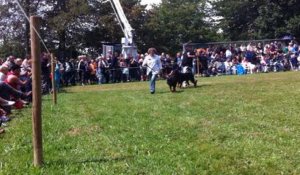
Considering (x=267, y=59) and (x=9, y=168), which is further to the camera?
(x=267, y=59)

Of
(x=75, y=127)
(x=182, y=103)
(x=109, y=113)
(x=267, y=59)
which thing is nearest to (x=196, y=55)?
(x=267, y=59)

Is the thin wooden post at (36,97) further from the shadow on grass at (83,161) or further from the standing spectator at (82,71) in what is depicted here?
the standing spectator at (82,71)

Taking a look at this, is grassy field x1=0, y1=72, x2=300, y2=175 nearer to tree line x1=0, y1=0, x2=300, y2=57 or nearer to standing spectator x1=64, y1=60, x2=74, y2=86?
standing spectator x1=64, y1=60, x2=74, y2=86

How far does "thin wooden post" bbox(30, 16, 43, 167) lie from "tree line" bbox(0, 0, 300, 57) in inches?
1592

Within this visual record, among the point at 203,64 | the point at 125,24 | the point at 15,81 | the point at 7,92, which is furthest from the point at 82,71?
the point at 7,92

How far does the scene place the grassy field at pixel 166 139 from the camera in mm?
6730

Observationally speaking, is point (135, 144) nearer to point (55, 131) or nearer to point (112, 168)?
point (112, 168)

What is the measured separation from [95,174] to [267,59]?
2944 centimetres

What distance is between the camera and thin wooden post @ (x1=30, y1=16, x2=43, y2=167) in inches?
267

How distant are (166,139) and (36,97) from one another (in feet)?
8.48

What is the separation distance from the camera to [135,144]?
27.5ft

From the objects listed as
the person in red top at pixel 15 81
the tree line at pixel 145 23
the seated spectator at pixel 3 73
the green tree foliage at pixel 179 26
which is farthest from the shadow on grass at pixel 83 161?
the green tree foliage at pixel 179 26

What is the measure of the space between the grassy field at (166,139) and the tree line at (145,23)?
35287 millimetres

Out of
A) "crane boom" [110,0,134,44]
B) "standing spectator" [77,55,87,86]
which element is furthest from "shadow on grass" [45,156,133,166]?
"crane boom" [110,0,134,44]
